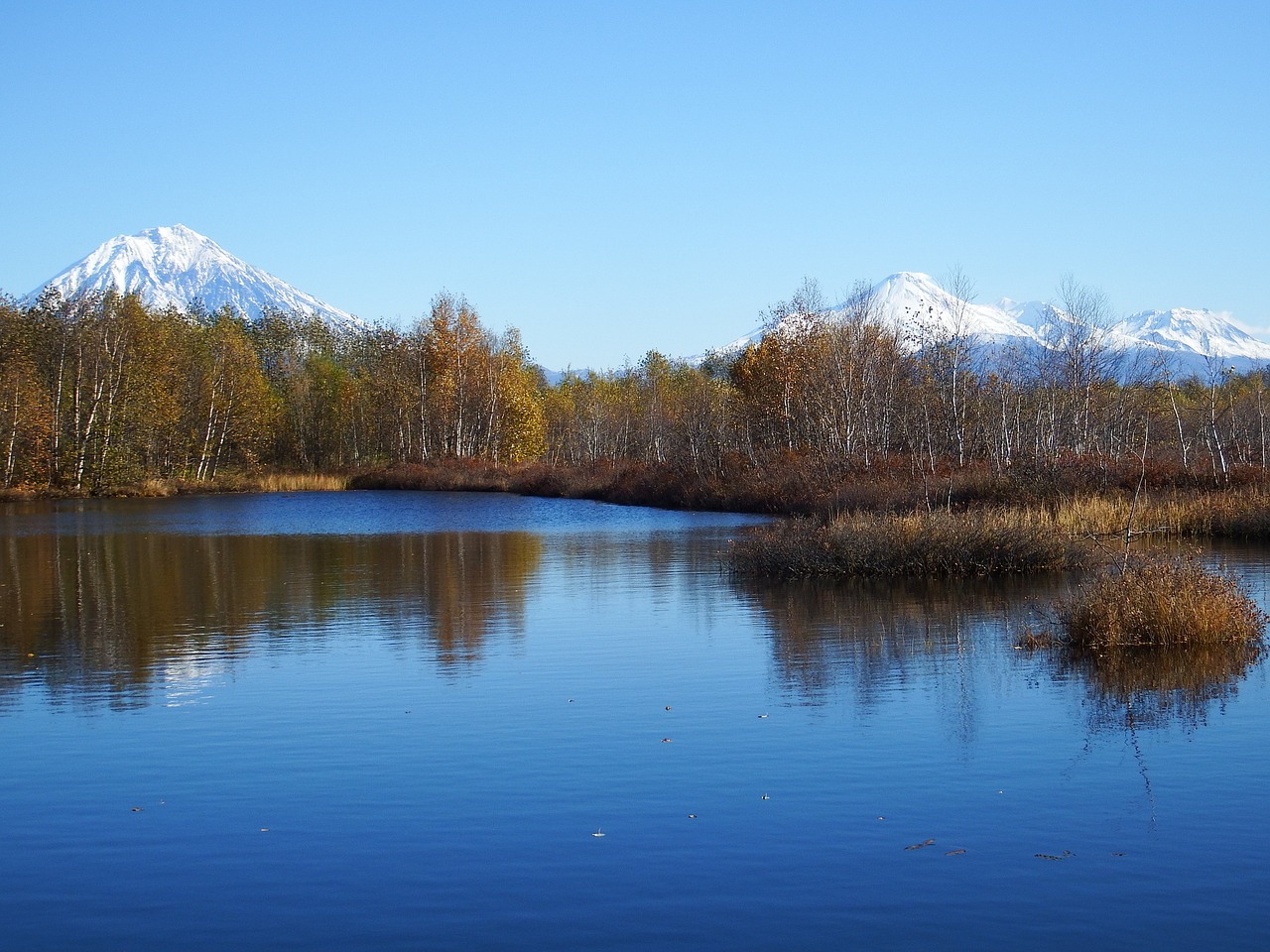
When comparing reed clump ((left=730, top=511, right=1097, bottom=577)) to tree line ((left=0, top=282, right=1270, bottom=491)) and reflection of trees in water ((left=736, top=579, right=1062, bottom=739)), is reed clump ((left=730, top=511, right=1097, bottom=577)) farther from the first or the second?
tree line ((left=0, top=282, right=1270, bottom=491))

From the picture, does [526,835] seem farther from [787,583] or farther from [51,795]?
[787,583]

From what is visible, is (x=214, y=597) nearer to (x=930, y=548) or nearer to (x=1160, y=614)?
(x=930, y=548)

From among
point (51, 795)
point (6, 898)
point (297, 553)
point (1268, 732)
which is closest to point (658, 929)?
point (6, 898)

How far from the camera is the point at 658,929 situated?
7477mm

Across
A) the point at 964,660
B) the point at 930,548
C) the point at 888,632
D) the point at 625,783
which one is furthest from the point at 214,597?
the point at 625,783

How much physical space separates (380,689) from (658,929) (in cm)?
797

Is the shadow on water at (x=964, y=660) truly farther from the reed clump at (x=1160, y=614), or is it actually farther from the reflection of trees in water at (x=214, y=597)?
the reflection of trees in water at (x=214, y=597)

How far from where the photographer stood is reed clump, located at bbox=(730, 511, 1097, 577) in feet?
78.9

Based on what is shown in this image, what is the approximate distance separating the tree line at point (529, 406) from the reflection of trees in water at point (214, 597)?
15274mm

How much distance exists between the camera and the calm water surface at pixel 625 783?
7.70 metres

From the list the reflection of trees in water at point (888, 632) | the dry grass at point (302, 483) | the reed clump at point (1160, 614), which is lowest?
the reflection of trees in water at point (888, 632)

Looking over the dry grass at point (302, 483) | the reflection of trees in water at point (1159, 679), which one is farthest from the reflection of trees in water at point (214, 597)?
the dry grass at point (302, 483)

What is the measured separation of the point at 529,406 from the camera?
8338 centimetres

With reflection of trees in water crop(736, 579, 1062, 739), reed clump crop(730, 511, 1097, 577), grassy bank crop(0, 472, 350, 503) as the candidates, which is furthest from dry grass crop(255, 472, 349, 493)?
reflection of trees in water crop(736, 579, 1062, 739)
